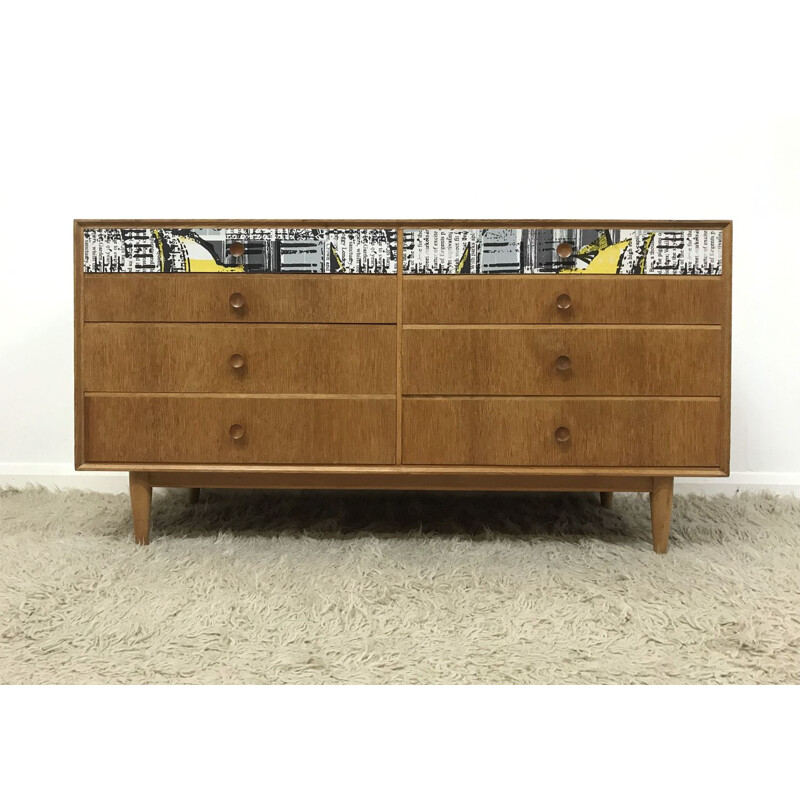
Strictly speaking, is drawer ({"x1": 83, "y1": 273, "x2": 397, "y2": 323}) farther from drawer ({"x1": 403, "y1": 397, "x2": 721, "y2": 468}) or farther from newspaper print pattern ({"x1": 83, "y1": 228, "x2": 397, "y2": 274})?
drawer ({"x1": 403, "y1": 397, "x2": 721, "y2": 468})

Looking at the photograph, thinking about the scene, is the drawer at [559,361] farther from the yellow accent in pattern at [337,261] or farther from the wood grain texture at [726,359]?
the yellow accent in pattern at [337,261]

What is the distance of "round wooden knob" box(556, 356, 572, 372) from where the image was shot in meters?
1.43

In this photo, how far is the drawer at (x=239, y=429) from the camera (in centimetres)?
144

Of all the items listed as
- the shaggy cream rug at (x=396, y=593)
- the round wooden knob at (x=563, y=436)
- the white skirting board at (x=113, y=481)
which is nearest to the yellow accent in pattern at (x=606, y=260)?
the round wooden knob at (x=563, y=436)

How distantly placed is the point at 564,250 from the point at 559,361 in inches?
10.2

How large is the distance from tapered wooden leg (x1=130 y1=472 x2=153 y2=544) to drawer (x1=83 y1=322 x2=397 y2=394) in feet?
0.75

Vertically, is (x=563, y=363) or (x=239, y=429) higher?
(x=563, y=363)

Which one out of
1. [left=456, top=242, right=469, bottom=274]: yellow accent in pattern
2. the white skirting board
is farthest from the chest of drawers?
the white skirting board

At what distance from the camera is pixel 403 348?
1429 millimetres

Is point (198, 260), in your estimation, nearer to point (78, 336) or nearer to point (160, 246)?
point (160, 246)

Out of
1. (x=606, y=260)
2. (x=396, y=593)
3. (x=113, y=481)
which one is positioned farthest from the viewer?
(x=113, y=481)

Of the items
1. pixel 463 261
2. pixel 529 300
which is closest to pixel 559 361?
pixel 529 300

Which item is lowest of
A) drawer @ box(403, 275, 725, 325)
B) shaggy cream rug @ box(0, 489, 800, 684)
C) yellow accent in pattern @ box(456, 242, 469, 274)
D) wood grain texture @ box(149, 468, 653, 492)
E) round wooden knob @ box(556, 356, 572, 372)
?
shaggy cream rug @ box(0, 489, 800, 684)
